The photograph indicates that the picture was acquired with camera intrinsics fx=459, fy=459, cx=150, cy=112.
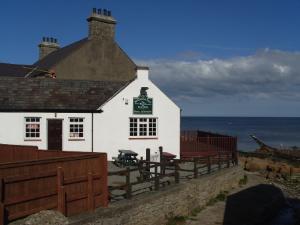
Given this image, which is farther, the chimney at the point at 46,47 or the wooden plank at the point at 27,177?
the chimney at the point at 46,47

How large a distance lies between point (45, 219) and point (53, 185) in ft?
3.48

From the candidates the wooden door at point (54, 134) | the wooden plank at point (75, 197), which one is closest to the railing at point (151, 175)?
the wooden plank at point (75, 197)

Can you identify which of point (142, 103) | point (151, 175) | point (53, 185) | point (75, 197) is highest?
point (142, 103)

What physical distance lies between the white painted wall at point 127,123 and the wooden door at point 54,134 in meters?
2.09

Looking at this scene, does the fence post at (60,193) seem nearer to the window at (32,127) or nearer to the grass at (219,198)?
the grass at (219,198)

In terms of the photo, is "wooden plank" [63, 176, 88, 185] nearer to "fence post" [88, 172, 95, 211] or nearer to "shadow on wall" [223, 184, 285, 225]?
"fence post" [88, 172, 95, 211]

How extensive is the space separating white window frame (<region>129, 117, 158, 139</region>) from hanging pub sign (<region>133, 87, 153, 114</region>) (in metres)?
0.44

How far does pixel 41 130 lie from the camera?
2594 cm

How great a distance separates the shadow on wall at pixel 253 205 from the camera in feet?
63.2

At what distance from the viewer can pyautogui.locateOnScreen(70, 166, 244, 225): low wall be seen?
13.2 meters

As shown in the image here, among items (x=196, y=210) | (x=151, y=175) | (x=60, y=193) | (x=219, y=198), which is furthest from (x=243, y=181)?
(x=60, y=193)

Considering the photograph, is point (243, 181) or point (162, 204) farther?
point (243, 181)

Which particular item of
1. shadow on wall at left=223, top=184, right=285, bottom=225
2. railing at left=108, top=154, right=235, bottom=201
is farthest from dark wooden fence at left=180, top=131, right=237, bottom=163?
shadow on wall at left=223, top=184, right=285, bottom=225

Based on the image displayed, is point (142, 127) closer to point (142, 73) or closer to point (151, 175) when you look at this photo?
point (142, 73)
